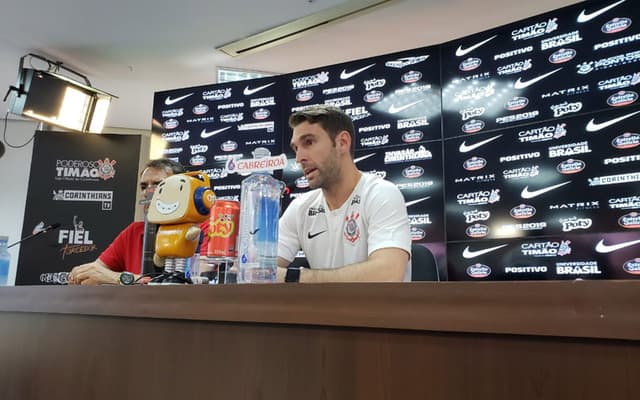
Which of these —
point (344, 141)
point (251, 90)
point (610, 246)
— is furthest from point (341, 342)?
point (251, 90)

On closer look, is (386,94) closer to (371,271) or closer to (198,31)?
(198,31)

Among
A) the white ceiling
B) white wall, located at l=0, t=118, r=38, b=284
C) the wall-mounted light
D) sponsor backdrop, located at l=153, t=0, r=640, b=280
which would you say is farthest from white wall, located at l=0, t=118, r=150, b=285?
sponsor backdrop, located at l=153, t=0, r=640, b=280

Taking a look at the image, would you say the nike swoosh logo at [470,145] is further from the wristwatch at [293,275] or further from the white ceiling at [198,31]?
the wristwatch at [293,275]

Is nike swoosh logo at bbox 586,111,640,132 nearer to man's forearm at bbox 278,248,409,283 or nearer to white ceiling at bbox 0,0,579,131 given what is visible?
white ceiling at bbox 0,0,579,131

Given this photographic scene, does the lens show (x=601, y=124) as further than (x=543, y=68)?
No

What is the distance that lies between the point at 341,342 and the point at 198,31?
3.08 meters

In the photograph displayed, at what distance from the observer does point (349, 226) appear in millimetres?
1461

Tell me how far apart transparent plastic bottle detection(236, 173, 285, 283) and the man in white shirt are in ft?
1.49

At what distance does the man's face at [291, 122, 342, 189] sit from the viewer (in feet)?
4.77

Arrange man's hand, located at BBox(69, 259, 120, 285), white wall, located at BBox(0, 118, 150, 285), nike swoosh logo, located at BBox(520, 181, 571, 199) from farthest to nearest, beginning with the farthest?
white wall, located at BBox(0, 118, 150, 285)
nike swoosh logo, located at BBox(520, 181, 571, 199)
man's hand, located at BBox(69, 259, 120, 285)

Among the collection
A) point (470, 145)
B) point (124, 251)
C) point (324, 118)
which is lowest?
point (124, 251)

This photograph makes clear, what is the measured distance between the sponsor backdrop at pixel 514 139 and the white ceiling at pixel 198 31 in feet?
0.71

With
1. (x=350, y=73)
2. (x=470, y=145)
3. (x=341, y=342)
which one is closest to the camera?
(x=341, y=342)

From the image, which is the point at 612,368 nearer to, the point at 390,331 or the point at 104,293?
the point at 390,331
